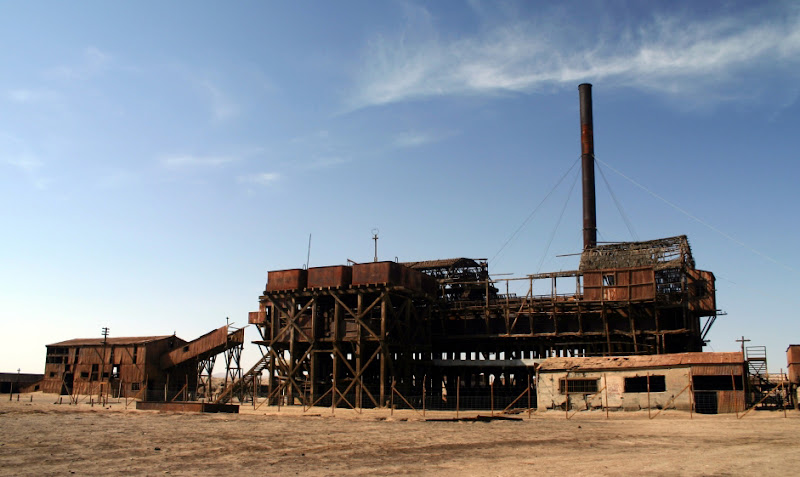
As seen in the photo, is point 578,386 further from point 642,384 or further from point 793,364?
point 793,364

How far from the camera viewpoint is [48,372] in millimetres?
69062

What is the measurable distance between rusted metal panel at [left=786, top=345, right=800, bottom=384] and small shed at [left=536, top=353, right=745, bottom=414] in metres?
14.6

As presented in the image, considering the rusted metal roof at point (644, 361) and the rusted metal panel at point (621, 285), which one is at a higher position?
the rusted metal panel at point (621, 285)

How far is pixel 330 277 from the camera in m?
48.9

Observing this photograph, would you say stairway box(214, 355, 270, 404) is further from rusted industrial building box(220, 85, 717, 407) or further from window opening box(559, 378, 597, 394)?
window opening box(559, 378, 597, 394)

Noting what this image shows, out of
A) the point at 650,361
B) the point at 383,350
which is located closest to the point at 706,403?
the point at 650,361

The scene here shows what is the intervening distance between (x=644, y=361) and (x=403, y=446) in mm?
19903

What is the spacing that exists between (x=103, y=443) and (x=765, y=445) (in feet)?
69.7

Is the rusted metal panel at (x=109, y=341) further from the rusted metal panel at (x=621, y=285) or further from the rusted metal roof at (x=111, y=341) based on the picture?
the rusted metal panel at (x=621, y=285)

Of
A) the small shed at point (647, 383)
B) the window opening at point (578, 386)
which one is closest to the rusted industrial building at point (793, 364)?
the small shed at point (647, 383)

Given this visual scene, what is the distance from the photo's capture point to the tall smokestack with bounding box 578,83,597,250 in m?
63.1

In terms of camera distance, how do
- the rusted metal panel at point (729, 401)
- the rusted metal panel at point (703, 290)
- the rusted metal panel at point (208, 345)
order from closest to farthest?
1. the rusted metal panel at point (729, 401)
2. the rusted metal panel at point (703, 290)
3. the rusted metal panel at point (208, 345)

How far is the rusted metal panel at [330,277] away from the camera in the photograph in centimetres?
4850

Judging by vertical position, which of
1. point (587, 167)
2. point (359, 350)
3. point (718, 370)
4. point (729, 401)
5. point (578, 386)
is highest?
point (587, 167)
